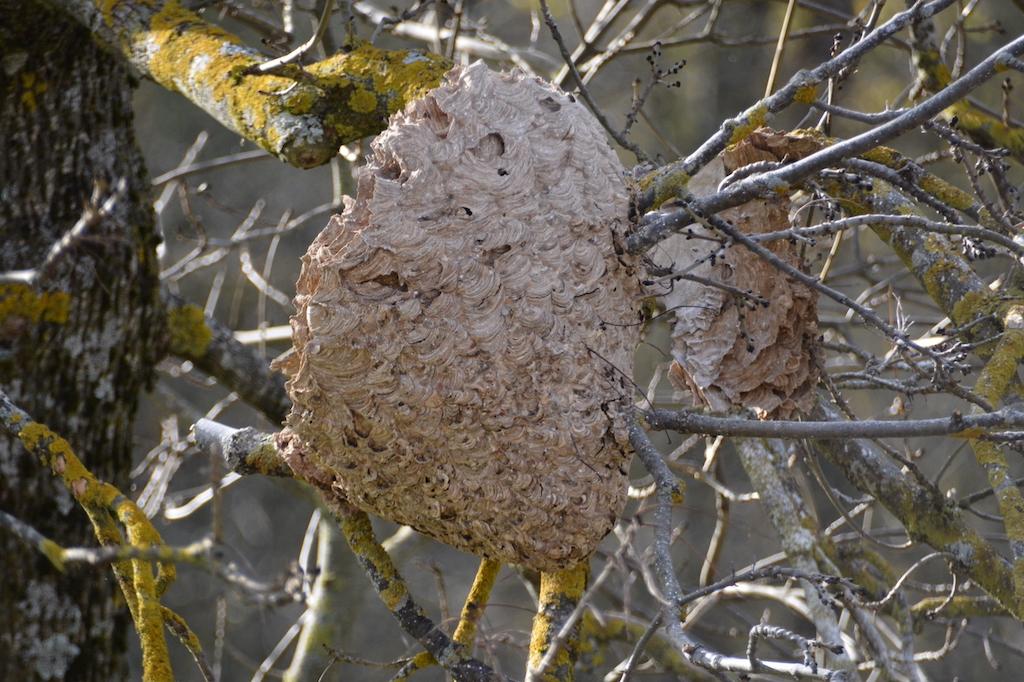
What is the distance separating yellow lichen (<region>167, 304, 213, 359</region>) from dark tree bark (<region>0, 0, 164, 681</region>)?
0.13 m

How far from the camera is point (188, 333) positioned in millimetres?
3453

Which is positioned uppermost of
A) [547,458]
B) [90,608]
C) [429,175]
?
[429,175]

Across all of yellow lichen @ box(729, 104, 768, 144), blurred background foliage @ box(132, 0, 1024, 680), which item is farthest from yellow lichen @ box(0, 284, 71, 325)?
blurred background foliage @ box(132, 0, 1024, 680)

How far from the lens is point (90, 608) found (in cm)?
302

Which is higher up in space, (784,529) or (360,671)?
(784,529)

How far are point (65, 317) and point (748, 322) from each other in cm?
197

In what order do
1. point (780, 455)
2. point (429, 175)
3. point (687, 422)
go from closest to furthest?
point (687, 422), point (429, 175), point (780, 455)

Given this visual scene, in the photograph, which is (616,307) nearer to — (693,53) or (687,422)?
(687,422)

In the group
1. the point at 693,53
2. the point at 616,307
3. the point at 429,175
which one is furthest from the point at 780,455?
the point at 693,53

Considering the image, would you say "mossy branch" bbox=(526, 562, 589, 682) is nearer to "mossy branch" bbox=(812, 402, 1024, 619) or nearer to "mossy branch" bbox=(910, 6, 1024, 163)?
"mossy branch" bbox=(812, 402, 1024, 619)

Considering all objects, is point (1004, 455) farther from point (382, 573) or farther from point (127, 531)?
point (127, 531)

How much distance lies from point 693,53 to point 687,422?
7651 mm

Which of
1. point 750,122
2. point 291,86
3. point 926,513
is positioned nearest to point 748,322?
point 750,122

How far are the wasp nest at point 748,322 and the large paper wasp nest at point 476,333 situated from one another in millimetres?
237
